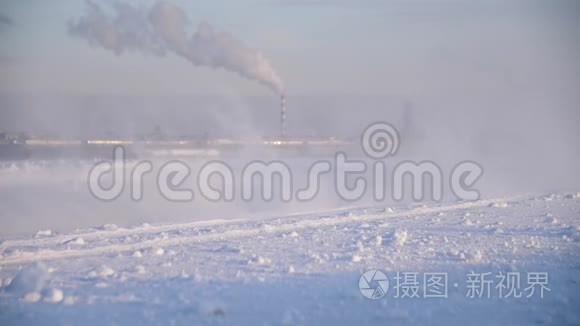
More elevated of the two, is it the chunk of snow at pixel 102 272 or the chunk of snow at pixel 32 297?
the chunk of snow at pixel 102 272

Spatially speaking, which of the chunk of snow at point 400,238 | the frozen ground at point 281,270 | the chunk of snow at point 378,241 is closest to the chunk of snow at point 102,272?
the frozen ground at point 281,270

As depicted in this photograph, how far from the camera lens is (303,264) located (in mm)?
6258

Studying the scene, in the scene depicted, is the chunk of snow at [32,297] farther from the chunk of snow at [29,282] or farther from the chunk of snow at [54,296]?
the chunk of snow at [29,282]

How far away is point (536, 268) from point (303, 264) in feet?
8.39

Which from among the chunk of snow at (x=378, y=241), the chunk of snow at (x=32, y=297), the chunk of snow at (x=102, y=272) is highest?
the chunk of snow at (x=378, y=241)

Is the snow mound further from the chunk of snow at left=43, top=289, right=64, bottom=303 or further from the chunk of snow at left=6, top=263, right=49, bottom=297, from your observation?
the chunk of snow at left=43, top=289, right=64, bottom=303

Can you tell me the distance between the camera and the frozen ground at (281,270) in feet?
15.4

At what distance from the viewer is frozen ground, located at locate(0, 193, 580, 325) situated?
15.4 ft

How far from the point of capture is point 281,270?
5.98 metres

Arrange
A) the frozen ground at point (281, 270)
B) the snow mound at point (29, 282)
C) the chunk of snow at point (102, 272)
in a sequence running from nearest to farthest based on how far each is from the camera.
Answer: the frozen ground at point (281, 270) → the snow mound at point (29, 282) → the chunk of snow at point (102, 272)

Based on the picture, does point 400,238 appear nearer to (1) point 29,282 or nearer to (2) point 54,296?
(2) point 54,296

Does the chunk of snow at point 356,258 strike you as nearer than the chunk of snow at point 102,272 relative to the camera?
No

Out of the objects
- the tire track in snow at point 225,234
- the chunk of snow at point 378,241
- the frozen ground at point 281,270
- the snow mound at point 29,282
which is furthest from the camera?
the chunk of snow at point 378,241

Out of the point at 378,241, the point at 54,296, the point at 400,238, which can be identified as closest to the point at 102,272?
the point at 54,296
